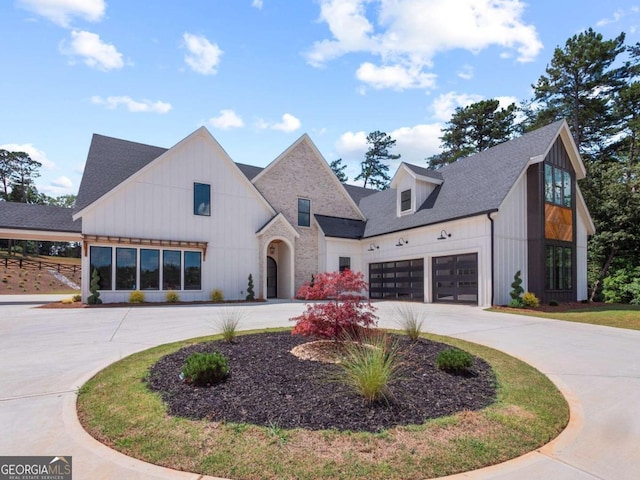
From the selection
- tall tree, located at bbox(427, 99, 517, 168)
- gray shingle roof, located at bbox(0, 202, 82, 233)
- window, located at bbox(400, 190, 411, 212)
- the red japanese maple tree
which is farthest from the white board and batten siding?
tall tree, located at bbox(427, 99, 517, 168)

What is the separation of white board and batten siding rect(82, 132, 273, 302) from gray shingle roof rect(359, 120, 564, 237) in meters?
7.78

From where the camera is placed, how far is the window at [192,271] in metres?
18.8

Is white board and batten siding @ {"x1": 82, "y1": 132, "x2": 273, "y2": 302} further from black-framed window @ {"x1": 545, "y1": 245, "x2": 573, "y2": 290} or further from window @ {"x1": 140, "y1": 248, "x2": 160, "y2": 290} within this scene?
black-framed window @ {"x1": 545, "y1": 245, "x2": 573, "y2": 290}

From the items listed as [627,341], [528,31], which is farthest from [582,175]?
[627,341]

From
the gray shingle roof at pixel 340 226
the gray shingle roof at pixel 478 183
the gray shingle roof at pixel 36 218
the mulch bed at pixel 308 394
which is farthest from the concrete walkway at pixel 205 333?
the gray shingle roof at pixel 340 226

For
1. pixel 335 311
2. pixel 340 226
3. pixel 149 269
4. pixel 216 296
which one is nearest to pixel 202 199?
pixel 149 269

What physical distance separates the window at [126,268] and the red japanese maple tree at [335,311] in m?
13.6

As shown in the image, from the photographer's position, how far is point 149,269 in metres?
17.9

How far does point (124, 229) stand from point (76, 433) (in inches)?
600

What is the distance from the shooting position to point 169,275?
60.4ft

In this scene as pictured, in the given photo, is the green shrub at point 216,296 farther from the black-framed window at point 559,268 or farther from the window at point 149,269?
the black-framed window at point 559,268

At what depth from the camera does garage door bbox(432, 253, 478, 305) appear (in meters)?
16.7

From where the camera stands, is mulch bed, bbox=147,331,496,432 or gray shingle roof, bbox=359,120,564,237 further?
gray shingle roof, bbox=359,120,564,237

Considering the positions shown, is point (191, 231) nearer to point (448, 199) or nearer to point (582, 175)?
point (448, 199)
